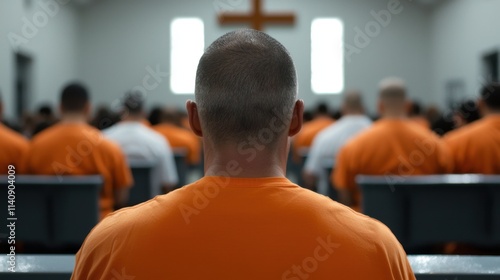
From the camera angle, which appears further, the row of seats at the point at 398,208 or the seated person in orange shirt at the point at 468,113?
the seated person in orange shirt at the point at 468,113

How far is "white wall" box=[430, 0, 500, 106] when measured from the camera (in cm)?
1572

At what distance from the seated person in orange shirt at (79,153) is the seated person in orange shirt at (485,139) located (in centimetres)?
231

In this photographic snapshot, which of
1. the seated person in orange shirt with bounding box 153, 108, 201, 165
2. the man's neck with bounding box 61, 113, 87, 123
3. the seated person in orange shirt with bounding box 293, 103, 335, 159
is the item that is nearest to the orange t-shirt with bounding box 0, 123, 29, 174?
the man's neck with bounding box 61, 113, 87, 123

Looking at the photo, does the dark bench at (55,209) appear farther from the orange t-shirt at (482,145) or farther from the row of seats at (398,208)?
the orange t-shirt at (482,145)

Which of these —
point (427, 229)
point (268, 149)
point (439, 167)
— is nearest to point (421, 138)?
point (439, 167)

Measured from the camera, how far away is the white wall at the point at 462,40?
15.7 meters

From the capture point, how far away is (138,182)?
19.0 ft

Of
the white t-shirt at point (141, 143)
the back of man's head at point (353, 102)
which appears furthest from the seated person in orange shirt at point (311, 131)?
the white t-shirt at point (141, 143)

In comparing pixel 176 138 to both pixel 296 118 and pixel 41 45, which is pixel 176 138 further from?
pixel 41 45

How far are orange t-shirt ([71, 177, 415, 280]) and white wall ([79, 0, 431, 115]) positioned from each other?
19.6 m

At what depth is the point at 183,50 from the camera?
20.9 metres

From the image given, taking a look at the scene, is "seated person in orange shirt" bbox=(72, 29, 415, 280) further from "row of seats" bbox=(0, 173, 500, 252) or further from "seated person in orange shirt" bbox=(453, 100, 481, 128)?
"seated person in orange shirt" bbox=(453, 100, 481, 128)

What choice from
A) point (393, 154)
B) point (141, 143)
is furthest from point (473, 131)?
point (141, 143)

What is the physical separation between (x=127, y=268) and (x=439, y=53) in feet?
65.6
